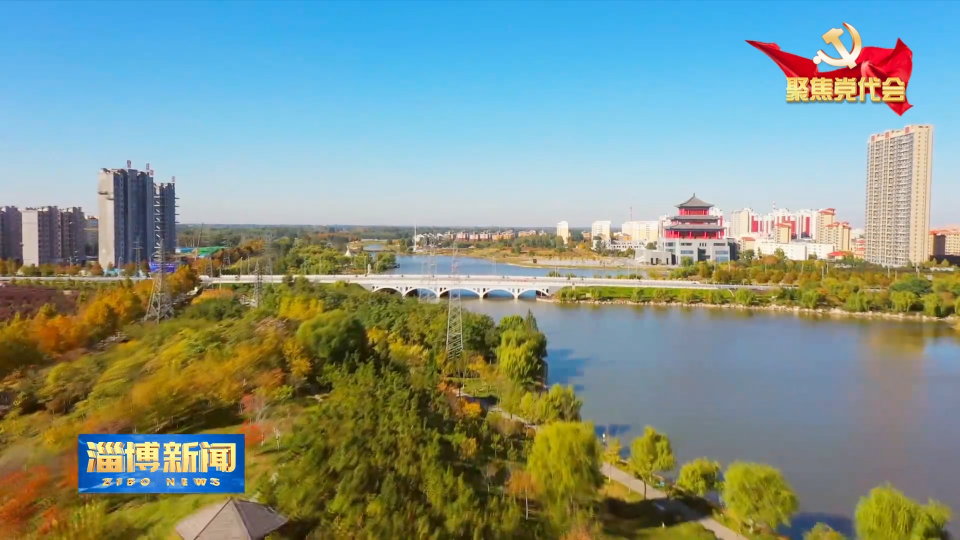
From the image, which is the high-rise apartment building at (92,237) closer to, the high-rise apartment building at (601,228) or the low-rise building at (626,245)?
the low-rise building at (626,245)

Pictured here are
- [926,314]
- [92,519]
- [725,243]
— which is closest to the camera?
[92,519]

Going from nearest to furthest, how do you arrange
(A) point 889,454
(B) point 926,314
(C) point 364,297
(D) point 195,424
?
(D) point 195,424 < (A) point 889,454 < (C) point 364,297 < (B) point 926,314

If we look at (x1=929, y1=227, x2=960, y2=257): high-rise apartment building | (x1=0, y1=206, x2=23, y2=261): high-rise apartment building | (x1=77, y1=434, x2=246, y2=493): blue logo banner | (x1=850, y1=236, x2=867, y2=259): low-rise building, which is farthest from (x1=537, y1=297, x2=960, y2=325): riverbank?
(x1=0, y1=206, x2=23, y2=261): high-rise apartment building

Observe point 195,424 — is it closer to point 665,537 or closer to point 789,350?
point 665,537

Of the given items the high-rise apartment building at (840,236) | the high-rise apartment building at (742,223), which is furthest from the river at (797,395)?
the high-rise apartment building at (742,223)

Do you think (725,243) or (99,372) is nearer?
(99,372)

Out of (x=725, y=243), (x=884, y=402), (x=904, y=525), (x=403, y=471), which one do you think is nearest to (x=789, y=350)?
(x=884, y=402)

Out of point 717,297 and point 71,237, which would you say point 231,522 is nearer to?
point 717,297

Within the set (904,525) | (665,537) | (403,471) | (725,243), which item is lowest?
(665,537)
